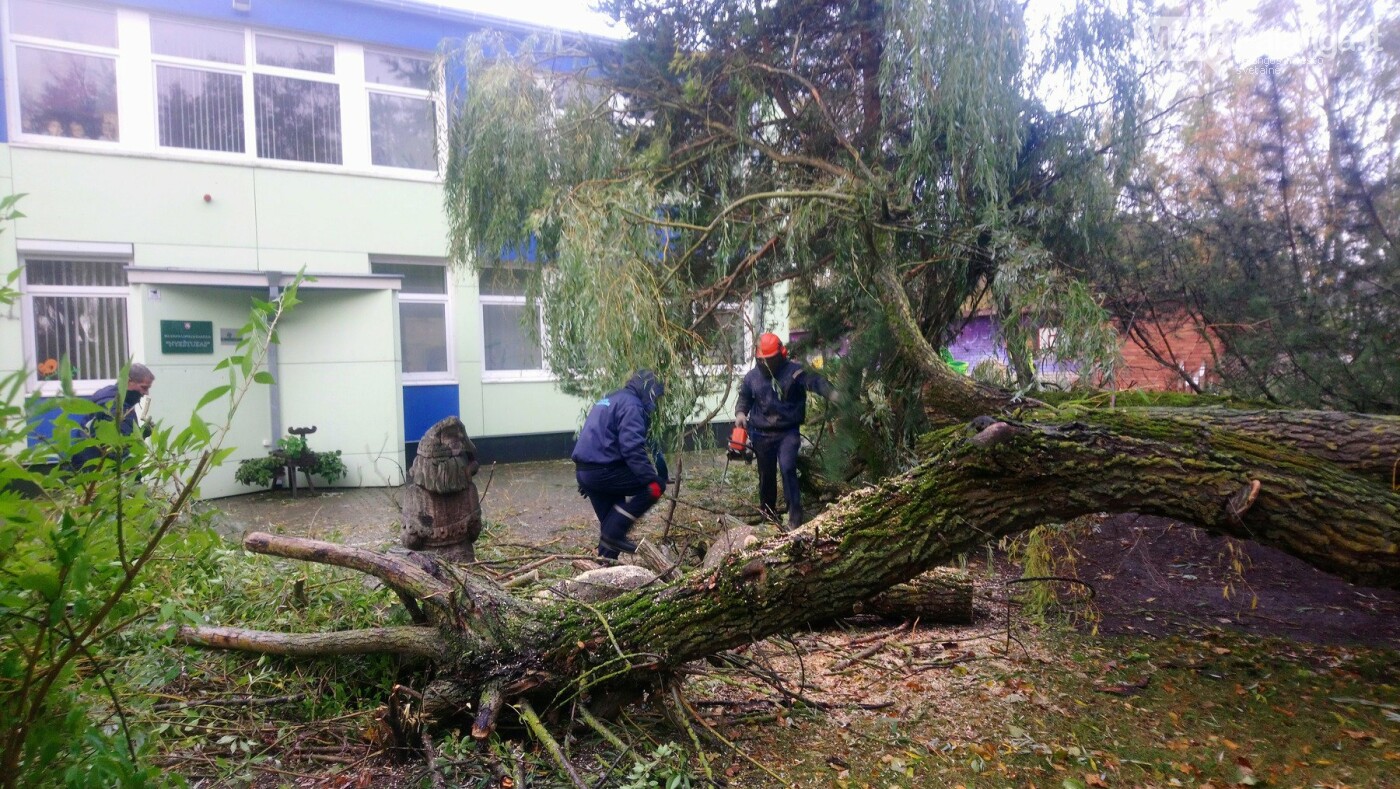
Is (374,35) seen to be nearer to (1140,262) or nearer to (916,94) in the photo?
(916,94)

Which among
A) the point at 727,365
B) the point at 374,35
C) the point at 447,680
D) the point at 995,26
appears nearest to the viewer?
the point at 447,680

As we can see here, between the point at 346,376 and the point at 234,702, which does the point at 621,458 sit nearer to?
the point at 234,702

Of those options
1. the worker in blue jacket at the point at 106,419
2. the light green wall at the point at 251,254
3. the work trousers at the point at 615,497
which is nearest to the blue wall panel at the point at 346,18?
the light green wall at the point at 251,254

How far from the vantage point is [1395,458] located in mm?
3686

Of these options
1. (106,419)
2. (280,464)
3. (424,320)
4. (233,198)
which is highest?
(233,198)

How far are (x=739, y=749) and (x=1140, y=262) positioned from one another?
526cm

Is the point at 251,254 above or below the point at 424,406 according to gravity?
above

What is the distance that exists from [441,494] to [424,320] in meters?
8.04

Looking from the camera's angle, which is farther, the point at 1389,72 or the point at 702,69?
the point at 702,69

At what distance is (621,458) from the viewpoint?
5.64 metres

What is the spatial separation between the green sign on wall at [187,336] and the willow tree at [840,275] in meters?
3.35

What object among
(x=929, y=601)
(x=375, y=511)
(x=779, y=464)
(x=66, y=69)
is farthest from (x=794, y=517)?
(x=66, y=69)

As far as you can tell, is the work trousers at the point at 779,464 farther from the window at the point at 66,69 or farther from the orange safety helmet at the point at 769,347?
the window at the point at 66,69

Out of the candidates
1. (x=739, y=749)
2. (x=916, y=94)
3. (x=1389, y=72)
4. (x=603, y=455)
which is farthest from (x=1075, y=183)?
(x=739, y=749)
